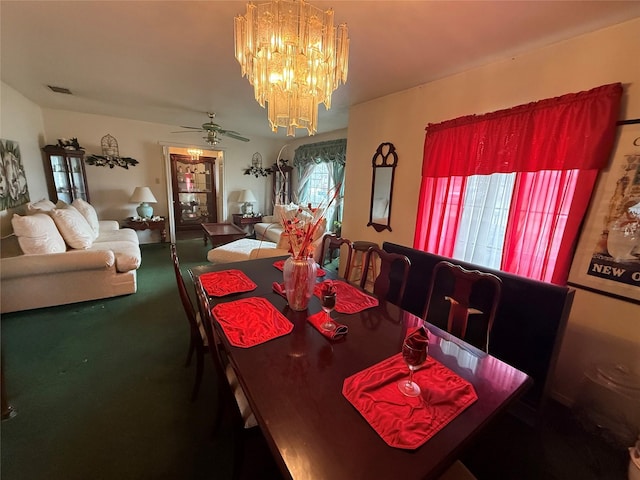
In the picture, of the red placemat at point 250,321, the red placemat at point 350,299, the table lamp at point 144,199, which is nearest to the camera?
the red placemat at point 250,321

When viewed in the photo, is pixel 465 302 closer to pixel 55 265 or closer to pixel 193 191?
pixel 55 265

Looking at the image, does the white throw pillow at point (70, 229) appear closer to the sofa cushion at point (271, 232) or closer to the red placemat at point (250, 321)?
the sofa cushion at point (271, 232)

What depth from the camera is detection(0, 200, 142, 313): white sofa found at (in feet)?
7.52

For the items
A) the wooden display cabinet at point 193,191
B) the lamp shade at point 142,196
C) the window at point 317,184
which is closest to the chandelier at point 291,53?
the window at point 317,184

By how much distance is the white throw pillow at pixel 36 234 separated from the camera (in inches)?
89.0

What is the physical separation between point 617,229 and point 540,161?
59 cm

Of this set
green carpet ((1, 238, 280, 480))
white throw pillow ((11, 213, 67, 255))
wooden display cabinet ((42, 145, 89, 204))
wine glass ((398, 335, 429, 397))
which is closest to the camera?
wine glass ((398, 335, 429, 397))

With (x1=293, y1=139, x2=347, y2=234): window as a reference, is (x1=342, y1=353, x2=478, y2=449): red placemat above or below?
below

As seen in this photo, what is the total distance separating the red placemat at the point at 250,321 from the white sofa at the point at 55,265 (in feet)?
6.98

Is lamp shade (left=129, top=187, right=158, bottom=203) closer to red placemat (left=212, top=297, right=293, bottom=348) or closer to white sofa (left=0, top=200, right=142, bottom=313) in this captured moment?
white sofa (left=0, top=200, right=142, bottom=313)

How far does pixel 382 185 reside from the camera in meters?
2.95

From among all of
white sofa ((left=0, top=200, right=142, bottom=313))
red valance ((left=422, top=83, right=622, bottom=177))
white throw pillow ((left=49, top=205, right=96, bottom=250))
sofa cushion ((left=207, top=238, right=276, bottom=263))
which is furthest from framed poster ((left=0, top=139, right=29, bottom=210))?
red valance ((left=422, top=83, right=622, bottom=177))

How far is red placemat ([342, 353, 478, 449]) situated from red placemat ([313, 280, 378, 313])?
0.45 m

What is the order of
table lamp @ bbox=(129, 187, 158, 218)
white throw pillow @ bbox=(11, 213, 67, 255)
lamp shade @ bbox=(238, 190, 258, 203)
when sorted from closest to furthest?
white throw pillow @ bbox=(11, 213, 67, 255) → table lamp @ bbox=(129, 187, 158, 218) → lamp shade @ bbox=(238, 190, 258, 203)
